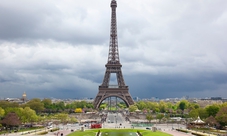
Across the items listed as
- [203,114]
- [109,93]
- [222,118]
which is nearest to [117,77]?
[109,93]

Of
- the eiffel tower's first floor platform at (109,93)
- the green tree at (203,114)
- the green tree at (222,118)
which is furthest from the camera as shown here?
the eiffel tower's first floor platform at (109,93)

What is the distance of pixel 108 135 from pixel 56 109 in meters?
59.3

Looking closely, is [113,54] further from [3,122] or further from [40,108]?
Answer: [3,122]

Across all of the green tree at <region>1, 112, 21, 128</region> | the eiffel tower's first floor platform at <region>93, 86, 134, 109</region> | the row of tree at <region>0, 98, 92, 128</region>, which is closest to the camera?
the green tree at <region>1, 112, 21, 128</region>

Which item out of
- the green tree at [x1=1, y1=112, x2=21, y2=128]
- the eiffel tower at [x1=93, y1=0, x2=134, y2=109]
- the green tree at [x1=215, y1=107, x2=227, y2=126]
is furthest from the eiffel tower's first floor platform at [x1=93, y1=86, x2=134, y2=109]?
the green tree at [x1=215, y1=107, x2=227, y2=126]

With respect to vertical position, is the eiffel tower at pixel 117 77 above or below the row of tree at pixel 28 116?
above

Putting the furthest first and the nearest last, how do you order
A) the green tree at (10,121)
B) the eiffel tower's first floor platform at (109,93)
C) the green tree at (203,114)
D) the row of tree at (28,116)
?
the eiffel tower's first floor platform at (109,93)
the green tree at (203,114)
the row of tree at (28,116)
the green tree at (10,121)

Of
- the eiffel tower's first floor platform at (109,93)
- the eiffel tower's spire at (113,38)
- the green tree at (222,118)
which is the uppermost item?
the eiffel tower's spire at (113,38)

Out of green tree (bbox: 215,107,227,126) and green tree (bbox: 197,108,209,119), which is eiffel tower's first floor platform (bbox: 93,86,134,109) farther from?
green tree (bbox: 215,107,227,126)

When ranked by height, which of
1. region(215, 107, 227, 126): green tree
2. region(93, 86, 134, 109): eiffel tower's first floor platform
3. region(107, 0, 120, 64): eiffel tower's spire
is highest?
region(107, 0, 120, 64): eiffel tower's spire

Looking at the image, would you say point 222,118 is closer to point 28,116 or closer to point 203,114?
point 203,114

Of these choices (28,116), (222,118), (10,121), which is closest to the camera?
(222,118)

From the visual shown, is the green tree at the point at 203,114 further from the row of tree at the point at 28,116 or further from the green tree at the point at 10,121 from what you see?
the green tree at the point at 10,121

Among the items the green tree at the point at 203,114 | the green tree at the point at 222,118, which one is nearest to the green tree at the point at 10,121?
the green tree at the point at 222,118
